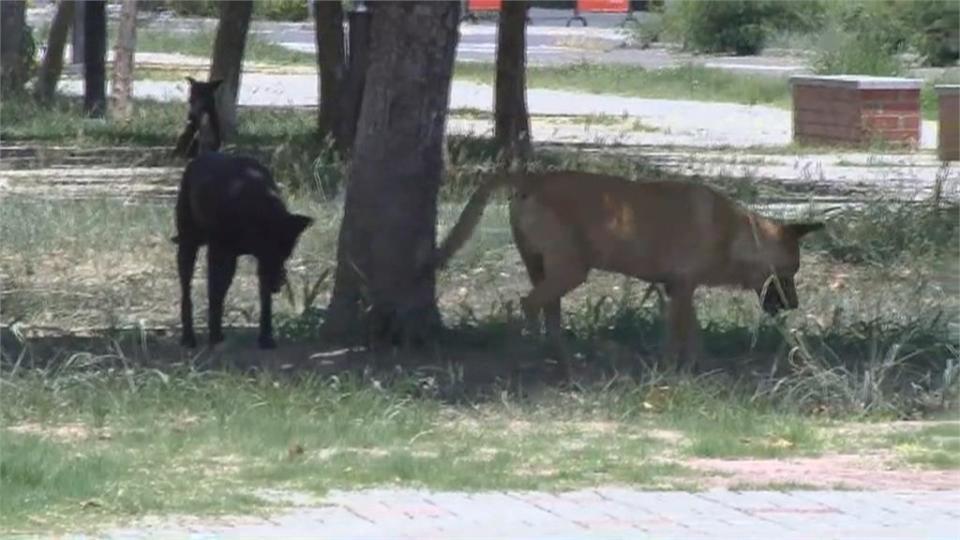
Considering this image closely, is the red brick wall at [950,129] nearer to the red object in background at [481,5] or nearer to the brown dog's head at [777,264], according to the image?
the brown dog's head at [777,264]

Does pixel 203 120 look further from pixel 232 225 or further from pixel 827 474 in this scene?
pixel 827 474

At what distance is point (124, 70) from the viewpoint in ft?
86.5

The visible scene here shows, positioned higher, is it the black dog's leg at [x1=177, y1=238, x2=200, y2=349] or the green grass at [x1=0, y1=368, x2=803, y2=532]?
the black dog's leg at [x1=177, y1=238, x2=200, y2=349]

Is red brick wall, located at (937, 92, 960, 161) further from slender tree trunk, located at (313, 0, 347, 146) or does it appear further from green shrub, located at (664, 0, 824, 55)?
green shrub, located at (664, 0, 824, 55)

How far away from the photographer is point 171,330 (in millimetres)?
11320

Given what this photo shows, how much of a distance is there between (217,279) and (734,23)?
3889cm

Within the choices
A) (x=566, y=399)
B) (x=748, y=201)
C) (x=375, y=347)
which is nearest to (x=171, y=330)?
(x=375, y=347)

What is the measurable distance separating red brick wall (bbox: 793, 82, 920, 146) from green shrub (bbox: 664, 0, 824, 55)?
22.1 meters

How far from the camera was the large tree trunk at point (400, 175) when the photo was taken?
1066 cm

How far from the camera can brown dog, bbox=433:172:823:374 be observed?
1012cm

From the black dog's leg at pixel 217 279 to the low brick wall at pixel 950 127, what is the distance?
13120 millimetres

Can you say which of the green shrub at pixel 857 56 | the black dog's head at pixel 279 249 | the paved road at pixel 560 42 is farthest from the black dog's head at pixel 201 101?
the paved road at pixel 560 42

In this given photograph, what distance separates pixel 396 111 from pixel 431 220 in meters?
0.58

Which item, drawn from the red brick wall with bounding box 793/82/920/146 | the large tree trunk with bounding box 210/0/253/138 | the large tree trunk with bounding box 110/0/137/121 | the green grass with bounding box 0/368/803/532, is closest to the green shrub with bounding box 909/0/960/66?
the red brick wall with bounding box 793/82/920/146
